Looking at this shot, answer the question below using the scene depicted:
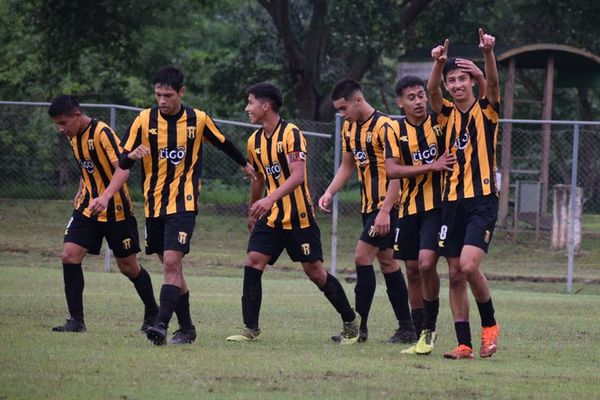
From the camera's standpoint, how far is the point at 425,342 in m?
9.20

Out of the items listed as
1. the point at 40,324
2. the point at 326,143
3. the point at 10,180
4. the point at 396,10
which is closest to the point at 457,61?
the point at 40,324

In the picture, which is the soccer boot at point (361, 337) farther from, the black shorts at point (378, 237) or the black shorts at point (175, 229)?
the black shorts at point (175, 229)

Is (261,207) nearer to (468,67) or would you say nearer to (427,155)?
(427,155)

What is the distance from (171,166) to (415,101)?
1.97 metres

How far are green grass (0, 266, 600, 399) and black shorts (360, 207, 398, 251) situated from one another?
2.73 ft

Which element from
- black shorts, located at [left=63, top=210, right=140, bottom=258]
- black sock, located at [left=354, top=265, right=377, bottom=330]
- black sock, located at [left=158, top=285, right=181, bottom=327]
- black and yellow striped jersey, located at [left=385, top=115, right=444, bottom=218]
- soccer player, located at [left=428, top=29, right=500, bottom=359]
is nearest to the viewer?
soccer player, located at [left=428, top=29, right=500, bottom=359]

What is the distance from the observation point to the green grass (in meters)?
7.11

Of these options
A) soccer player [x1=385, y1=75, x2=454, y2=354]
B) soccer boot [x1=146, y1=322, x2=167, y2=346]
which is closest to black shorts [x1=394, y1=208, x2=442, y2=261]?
soccer player [x1=385, y1=75, x2=454, y2=354]

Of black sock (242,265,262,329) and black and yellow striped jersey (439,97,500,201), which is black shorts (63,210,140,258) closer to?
black sock (242,265,262,329)

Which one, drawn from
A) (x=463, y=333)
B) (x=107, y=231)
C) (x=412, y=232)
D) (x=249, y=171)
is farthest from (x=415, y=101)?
(x=107, y=231)

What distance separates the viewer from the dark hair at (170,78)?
31.1ft

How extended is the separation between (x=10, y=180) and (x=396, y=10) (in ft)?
34.7

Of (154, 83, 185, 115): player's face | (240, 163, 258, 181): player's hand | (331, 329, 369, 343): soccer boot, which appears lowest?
(331, 329, 369, 343): soccer boot

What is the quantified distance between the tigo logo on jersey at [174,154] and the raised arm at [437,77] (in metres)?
1.98
